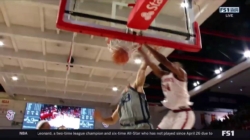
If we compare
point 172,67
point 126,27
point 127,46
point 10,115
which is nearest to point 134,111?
point 172,67

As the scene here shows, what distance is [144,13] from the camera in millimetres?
2480

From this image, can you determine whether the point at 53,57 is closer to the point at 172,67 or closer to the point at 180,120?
the point at 172,67

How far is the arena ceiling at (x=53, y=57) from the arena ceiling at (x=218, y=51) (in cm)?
7

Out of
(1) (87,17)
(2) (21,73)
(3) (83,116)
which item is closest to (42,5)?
(1) (87,17)

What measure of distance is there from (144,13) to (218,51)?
4701 mm

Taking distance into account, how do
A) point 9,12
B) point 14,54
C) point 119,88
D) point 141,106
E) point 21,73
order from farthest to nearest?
1. point 119,88
2. point 21,73
3. point 14,54
4. point 9,12
5. point 141,106

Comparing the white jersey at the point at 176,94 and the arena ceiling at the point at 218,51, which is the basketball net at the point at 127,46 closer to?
the white jersey at the point at 176,94

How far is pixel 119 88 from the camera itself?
8258 mm

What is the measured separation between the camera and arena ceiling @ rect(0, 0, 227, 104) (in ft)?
15.5

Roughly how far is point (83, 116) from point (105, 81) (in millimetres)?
2308

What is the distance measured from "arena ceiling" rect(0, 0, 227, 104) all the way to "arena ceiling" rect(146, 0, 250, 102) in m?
0.07

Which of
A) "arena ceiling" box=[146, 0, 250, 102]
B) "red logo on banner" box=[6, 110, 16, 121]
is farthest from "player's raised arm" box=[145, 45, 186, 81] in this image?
"red logo on banner" box=[6, 110, 16, 121]

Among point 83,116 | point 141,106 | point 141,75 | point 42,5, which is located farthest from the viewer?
point 83,116

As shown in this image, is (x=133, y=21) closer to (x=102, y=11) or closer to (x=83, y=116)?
(x=102, y=11)
